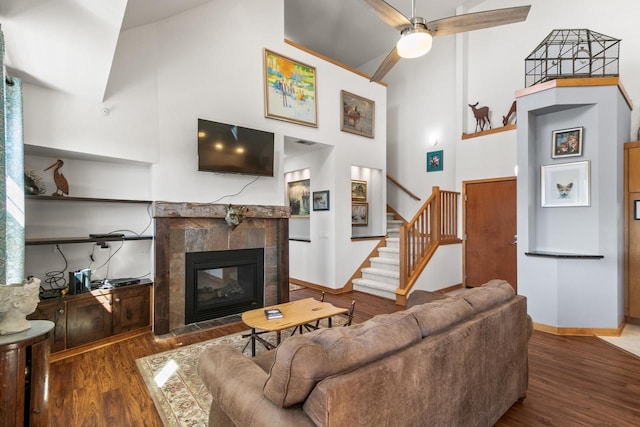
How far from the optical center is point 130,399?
2244 millimetres

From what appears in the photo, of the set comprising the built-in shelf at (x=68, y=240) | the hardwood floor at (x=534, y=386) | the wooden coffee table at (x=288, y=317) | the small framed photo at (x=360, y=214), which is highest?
the small framed photo at (x=360, y=214)

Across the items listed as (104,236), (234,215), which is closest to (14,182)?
(104,236)

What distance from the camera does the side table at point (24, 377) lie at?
1569 mm

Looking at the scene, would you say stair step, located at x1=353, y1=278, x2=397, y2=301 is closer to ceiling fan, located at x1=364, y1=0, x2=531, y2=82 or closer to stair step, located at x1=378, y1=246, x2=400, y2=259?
stair step, located at x1=378, y1=246, x2=400, y2=259

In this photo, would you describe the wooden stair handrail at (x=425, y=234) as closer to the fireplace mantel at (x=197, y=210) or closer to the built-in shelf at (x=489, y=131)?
the built-in shelf at (x=489, y=131)

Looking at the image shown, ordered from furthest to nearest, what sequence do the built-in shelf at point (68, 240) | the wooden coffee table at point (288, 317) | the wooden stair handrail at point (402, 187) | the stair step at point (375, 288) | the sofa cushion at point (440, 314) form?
the wooden stair handrail at point (402, 187), the stair step at point (375, 288), the built-in shelf at point (68, 240), the wooden coffee table at point (288, 317), the sofa cushion at point (440, 314)

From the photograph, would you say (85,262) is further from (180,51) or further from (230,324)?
(180,51)

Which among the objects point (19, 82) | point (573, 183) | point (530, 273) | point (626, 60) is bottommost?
point (530, 273)

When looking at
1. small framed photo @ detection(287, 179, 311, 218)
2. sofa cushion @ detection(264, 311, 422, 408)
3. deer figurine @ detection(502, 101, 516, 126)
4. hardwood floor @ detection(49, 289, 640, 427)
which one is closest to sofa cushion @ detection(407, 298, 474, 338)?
sofa cushion @ detection(264, 311, 422, 408)

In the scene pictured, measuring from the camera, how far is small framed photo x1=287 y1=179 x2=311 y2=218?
246 inches

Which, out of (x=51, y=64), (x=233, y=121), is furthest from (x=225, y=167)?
(x=51, y=64)

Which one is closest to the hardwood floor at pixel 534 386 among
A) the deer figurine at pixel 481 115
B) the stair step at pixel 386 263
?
the stair step at pixel 386 263

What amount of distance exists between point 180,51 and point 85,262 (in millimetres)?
2751

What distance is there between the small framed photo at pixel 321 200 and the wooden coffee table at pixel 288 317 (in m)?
2.55
